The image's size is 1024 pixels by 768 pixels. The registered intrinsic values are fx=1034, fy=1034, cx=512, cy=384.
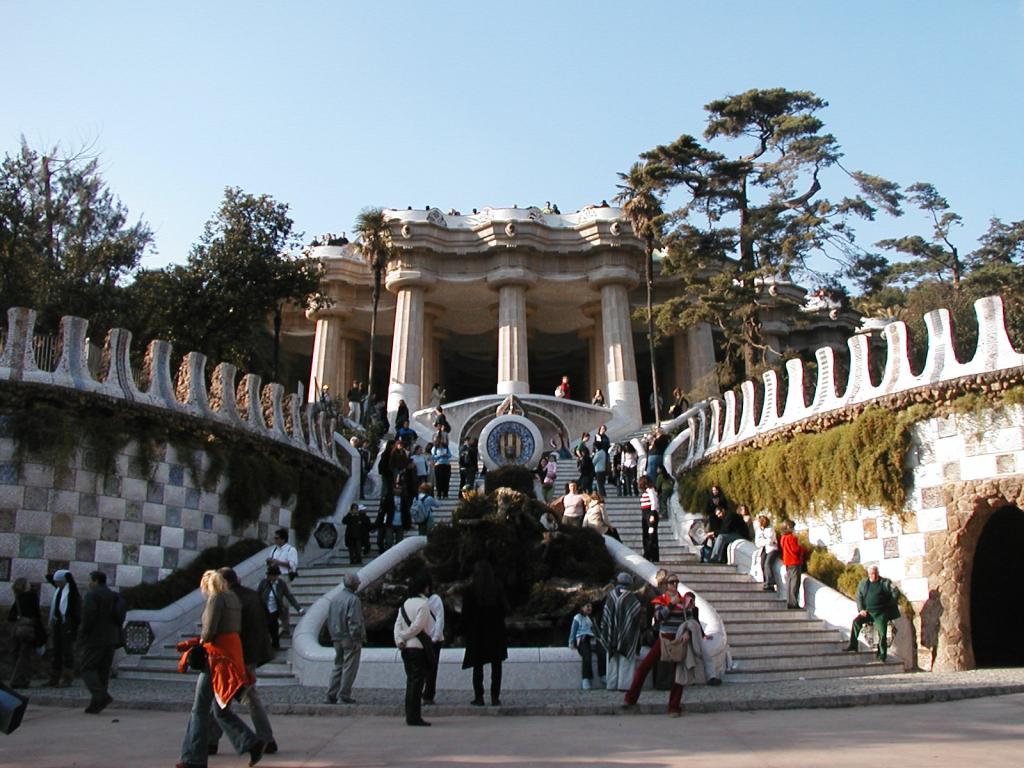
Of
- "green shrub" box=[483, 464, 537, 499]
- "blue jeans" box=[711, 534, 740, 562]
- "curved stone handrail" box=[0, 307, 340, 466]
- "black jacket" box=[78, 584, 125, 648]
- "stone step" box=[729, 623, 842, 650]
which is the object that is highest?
"curved stone handrail" box=[0, 307, 340, 466]

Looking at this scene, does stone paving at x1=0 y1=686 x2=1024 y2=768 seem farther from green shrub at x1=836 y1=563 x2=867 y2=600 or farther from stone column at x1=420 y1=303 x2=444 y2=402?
stone column at x1=420 y1=303 x2=444 y2=402

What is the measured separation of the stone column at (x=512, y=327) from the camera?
143 ft

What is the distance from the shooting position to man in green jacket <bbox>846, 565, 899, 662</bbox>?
14.5m

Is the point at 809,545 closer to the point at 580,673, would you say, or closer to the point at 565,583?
the point at 565,583

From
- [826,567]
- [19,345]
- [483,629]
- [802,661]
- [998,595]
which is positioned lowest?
[802,661]

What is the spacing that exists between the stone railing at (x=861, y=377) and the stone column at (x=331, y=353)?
996 inches

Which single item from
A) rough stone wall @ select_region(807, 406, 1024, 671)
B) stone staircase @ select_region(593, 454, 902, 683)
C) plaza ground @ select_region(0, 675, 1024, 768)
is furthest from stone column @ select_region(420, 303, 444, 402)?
plaza ground @ select_region(0, 675, 1024, 768)

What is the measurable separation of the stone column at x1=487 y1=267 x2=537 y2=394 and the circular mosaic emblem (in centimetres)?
1623

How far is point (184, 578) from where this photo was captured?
1677cm

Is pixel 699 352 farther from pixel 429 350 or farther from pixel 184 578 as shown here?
pixel 184 578

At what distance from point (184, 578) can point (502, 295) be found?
96.6ft

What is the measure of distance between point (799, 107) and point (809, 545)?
70.7ft

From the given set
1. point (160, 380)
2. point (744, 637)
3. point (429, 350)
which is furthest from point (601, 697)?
point (429, 350)

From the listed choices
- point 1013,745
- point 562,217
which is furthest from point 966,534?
point 562,217
